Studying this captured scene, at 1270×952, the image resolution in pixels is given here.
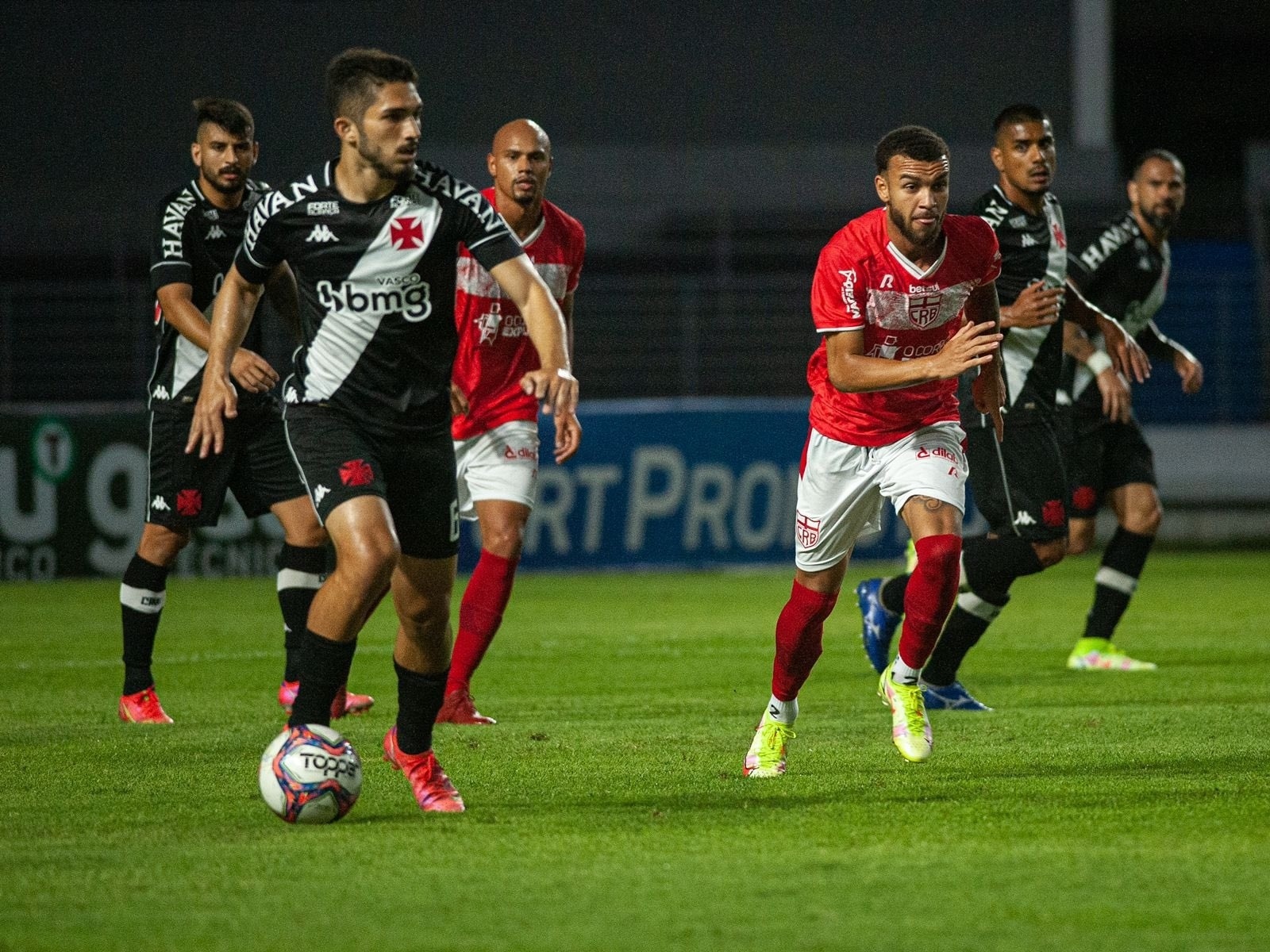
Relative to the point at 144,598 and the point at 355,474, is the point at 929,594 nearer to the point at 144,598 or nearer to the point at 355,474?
the point at 355,474

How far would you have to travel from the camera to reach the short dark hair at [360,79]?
5059 mm

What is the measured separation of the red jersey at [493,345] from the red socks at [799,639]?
6.10 ft

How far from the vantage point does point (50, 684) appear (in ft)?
28.6

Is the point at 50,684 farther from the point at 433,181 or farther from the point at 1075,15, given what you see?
the point at 1075,15

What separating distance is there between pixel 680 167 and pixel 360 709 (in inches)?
575

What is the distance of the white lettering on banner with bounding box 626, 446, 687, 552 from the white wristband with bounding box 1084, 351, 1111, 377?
7.00m

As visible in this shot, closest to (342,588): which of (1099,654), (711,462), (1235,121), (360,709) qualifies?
(360,709)

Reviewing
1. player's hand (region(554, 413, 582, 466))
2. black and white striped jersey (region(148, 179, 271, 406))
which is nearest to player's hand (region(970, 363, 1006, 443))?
player's hand (region(554, 413, 582, 466))

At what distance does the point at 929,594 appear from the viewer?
595 cm

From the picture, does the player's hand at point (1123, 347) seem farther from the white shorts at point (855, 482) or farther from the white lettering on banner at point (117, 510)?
the white lettering on banner at point (117, 510)

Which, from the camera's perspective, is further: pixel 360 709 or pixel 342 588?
pixel 360 709

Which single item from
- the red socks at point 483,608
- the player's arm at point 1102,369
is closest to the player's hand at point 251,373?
the red socks at point 483,608

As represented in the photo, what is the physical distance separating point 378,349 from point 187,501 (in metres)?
2.76

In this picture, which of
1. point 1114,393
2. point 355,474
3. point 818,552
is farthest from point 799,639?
point 1114,393
